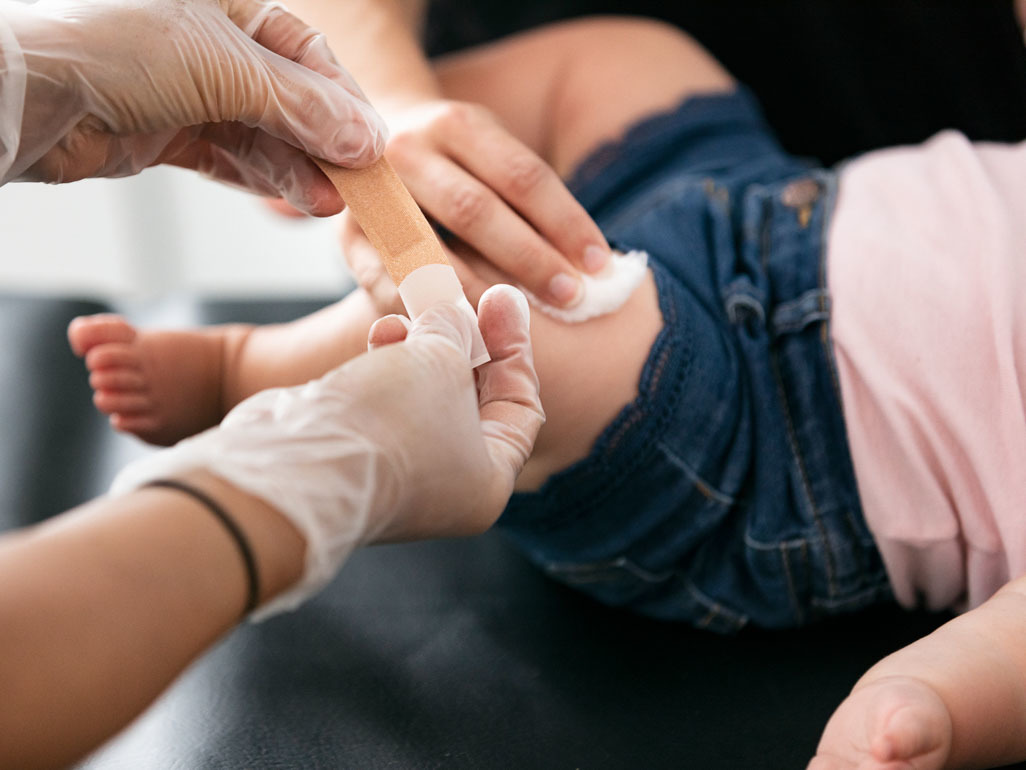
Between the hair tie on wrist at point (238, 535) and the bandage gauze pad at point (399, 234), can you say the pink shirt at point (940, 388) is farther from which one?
the hair tie on wrist at point (238, 535)

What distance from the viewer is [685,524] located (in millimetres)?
620

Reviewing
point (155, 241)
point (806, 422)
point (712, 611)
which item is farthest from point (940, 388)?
point (155, 241)

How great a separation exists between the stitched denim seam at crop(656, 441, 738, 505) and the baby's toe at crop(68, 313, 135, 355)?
0.44 m

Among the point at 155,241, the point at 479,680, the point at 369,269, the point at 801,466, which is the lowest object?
the point at 155,241

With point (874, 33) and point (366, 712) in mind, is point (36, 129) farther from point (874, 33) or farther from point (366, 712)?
point (874, 33)

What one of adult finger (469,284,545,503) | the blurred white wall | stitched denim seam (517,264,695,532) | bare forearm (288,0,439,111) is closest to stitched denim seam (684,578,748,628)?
stitched denim seam (517,264,695,532)

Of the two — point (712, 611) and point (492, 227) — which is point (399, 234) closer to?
point (492, 227)

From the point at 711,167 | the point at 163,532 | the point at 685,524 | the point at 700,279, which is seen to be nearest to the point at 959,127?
the point at 711,167

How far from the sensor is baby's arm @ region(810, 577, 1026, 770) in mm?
424

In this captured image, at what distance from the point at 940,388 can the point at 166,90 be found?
0.49 meters

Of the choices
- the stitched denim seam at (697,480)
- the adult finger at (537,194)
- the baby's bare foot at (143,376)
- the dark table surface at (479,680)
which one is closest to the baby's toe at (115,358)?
the baby's bare foot at (143,376)

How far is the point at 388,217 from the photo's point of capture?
0.54 m

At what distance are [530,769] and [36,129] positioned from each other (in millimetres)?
442

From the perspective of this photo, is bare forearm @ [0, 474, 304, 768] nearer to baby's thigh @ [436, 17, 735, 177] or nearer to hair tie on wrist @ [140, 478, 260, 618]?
hair tie on wrist @ [140, 478, 260, 618]
